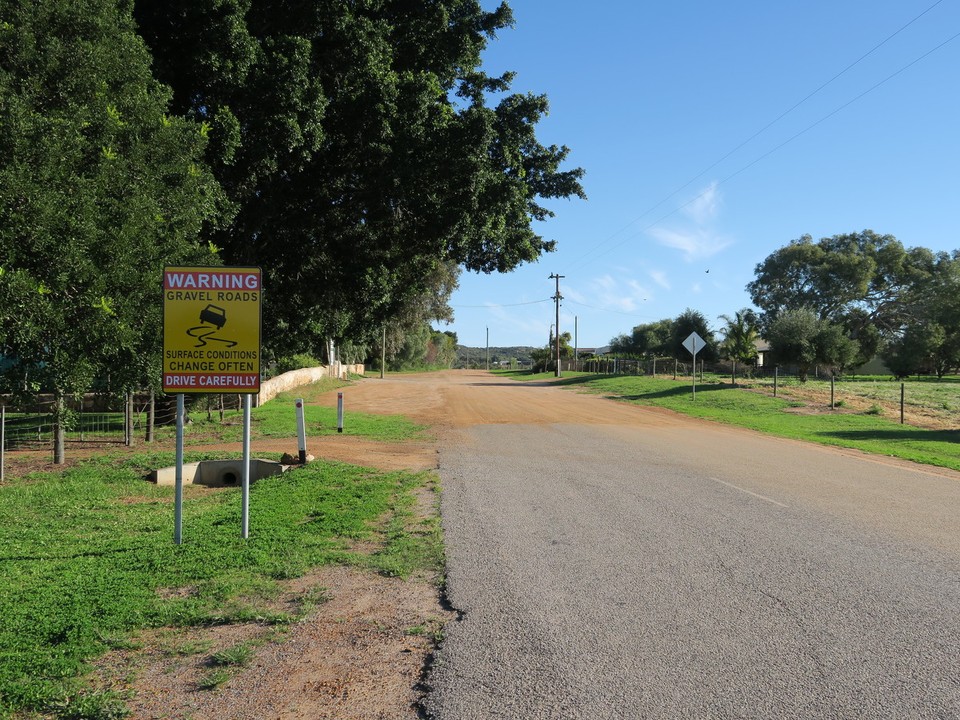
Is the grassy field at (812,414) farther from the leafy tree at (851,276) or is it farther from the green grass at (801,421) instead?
the leafy tree at (851,276)

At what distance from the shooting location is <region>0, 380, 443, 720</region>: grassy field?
444 centimetres

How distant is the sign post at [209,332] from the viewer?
7121 mm

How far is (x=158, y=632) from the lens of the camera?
4.88 m

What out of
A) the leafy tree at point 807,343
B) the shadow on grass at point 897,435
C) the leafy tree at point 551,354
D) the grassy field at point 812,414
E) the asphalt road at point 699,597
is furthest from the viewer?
the leafy tree at point 551,354

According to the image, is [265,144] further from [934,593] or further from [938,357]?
[938,357]

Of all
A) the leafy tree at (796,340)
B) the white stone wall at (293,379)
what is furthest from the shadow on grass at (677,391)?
the white stone wall at (293,379)

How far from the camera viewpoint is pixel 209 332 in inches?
286

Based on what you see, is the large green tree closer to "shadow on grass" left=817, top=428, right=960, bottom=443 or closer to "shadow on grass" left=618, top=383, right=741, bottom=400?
"shadow on grass" left=817, top=428, right=960, bottom=443

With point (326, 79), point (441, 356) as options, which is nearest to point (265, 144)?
point (326, 79)

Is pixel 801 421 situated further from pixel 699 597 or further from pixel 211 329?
pixel 211 329

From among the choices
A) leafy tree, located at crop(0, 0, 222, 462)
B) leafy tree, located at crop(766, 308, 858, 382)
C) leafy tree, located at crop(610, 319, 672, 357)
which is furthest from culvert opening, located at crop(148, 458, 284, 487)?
leafy tree, located at crop(610, 319, 672, 357)

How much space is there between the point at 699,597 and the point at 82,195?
26.9 ft

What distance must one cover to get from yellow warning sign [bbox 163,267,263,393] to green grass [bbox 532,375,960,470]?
1316 cm

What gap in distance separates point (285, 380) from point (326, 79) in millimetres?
19844
